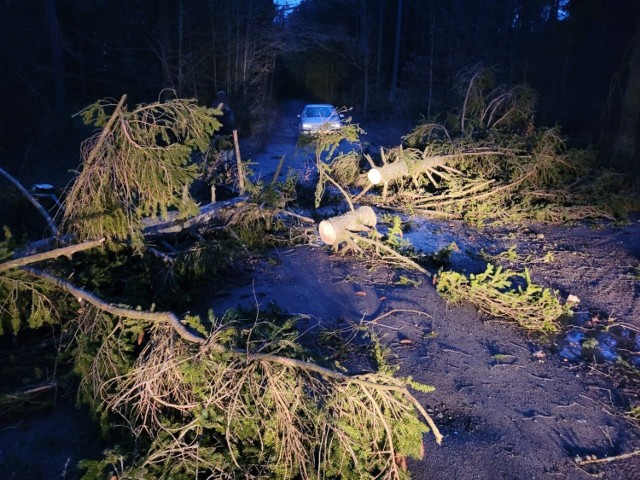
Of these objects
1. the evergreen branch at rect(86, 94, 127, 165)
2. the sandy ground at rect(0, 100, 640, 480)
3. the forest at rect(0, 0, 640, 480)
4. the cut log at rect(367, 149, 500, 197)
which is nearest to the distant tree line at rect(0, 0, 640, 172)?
the forest at rect(0, 0, 640, 480)

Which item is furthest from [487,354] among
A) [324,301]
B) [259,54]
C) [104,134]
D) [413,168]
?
[259,54]

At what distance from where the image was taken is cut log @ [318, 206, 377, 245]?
590cm

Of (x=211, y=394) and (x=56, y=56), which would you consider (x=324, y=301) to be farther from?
(x=56, y=56)

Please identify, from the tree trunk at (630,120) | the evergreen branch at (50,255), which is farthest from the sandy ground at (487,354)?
the tree trunk at (630,120)

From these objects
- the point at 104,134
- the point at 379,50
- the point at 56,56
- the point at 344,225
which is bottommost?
the point at 344,225

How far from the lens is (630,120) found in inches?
396

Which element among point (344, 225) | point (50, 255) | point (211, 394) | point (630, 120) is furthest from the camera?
point (630, 120)

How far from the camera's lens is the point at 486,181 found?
27.4ft

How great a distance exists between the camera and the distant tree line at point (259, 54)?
1298 centimetres

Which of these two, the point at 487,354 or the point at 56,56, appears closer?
the point at 487,354

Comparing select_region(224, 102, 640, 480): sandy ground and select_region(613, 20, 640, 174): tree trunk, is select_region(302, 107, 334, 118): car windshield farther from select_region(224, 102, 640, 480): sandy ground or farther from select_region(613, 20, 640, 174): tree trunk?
select_region(224, 102, 640, 480): sandy ground

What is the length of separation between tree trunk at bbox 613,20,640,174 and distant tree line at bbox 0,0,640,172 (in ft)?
0.08

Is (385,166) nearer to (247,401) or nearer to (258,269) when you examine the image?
Answer: (258,269)

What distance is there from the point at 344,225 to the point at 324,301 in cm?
137
